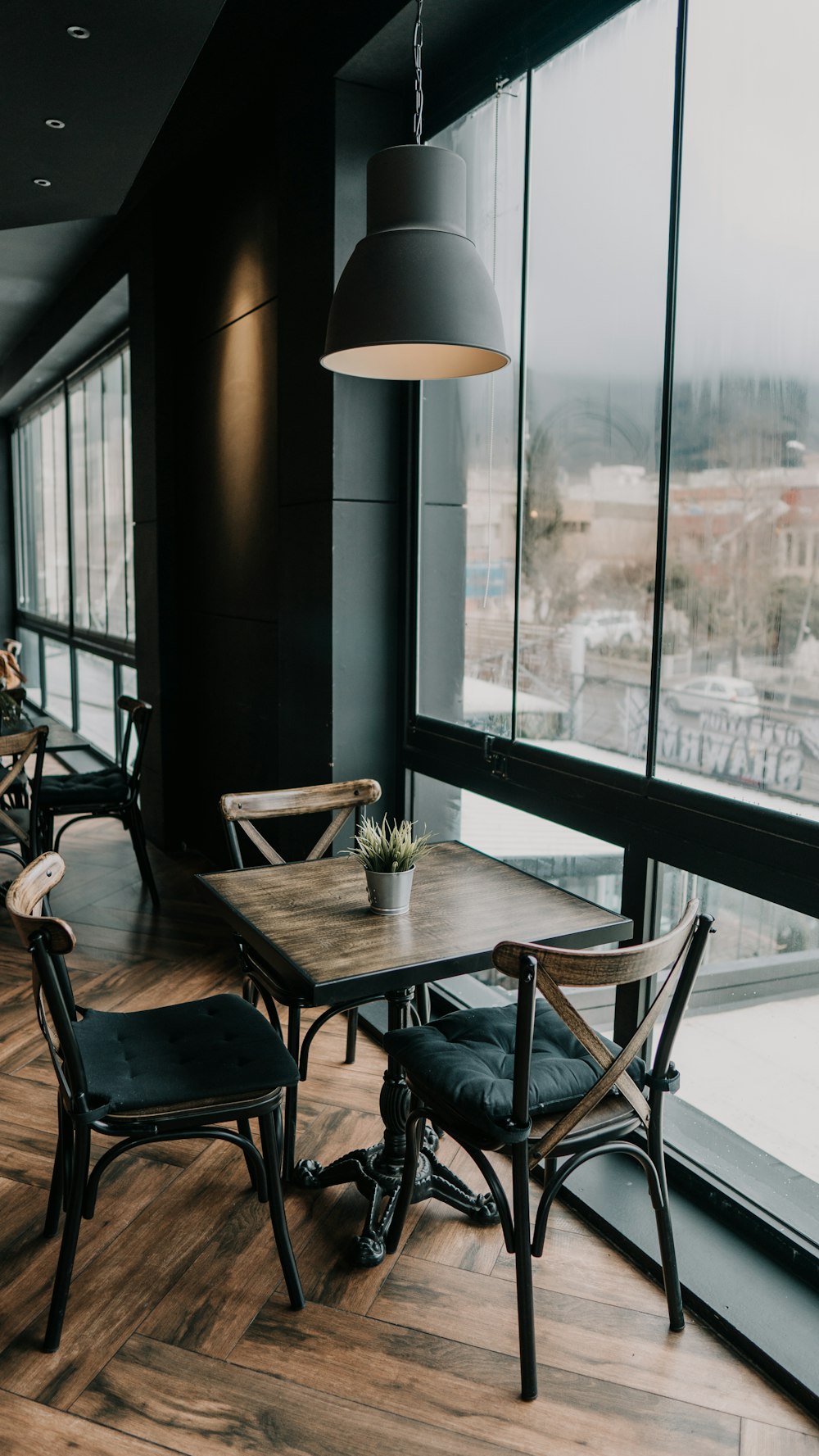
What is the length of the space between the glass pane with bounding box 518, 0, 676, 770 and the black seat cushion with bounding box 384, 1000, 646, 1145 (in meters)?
0.74

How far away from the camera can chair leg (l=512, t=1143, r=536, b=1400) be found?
1783 millimetres

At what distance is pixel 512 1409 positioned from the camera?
178cm

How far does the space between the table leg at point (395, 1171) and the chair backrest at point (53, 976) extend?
2.32 ft

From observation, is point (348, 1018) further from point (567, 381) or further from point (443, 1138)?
point (567, 381)

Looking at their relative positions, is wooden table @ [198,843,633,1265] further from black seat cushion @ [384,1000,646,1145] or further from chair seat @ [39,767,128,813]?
chair seat @ [39,767,128,813]

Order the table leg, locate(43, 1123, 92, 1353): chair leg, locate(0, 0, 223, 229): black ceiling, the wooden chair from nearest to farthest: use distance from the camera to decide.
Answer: locate(43, 1123, 92, 1353): chair leg → the table leg → the wooden chair → locate(0, 0, 223, 229): black ceiling

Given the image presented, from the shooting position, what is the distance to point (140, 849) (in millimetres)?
4430

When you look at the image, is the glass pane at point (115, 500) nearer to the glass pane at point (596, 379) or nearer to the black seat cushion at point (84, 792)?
the black seat cushion at point (84, 792)

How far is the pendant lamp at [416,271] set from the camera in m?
1.77

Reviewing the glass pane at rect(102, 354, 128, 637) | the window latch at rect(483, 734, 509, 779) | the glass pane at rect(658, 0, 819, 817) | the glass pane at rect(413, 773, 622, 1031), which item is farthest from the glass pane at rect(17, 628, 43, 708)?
the glass pane at rect(658, 0, 819, 817)

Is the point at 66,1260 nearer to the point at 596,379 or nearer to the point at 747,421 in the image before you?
the point at 747,421

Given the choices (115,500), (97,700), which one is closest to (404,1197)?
(115,500)

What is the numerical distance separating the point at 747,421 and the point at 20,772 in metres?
3.18

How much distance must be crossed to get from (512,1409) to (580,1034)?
0.67m
